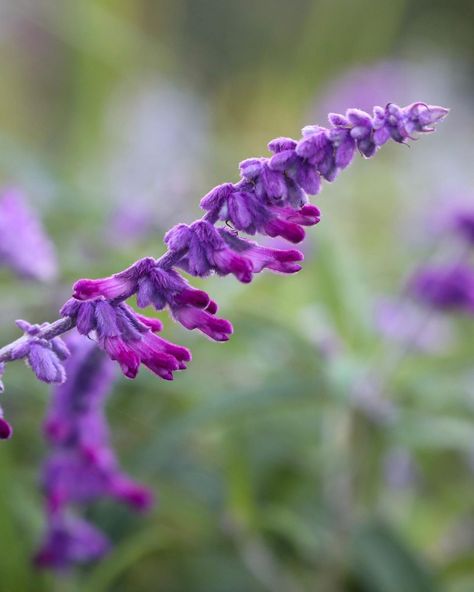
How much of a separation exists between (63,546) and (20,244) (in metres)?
0.54

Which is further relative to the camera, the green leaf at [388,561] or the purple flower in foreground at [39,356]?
the green leaf at [388,561]

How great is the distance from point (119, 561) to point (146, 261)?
93cm

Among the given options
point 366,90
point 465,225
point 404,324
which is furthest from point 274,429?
point 366,90

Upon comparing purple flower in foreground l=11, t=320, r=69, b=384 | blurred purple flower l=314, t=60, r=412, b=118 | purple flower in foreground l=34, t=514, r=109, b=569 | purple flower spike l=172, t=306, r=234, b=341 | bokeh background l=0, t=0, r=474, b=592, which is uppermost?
blurred purple flower l=314, t=60, r=412, b=118

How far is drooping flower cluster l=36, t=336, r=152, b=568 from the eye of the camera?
4.42 ft

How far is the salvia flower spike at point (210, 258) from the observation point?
911 mm

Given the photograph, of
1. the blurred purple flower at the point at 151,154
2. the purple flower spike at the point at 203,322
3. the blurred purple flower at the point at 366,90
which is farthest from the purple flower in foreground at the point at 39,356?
the blurred purple flower at the point at 366,90

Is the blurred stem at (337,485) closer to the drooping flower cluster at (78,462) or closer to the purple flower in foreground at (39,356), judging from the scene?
the drooping flower cluster at (78,462)

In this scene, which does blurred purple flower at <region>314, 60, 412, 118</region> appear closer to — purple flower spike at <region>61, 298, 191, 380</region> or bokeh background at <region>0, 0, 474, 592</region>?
bokeh background at <region>0, 0, 474, 592</region>

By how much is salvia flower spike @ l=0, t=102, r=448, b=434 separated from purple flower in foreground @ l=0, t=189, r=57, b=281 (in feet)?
2.45

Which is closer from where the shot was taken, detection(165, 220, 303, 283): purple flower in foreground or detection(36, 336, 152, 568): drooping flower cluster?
detection(165, 220, 303, 283): purple flower in foreground

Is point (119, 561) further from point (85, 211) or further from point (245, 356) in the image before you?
point (85, 211)

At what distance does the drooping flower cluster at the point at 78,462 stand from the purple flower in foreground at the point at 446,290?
848mm

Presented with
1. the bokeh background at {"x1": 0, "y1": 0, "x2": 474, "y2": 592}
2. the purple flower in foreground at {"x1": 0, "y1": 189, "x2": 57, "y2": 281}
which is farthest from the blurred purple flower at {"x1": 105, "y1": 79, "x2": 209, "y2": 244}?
the purple flower in foreground at {"x1": 0, "y1": 189, "x2": 57, "y2": 281}
